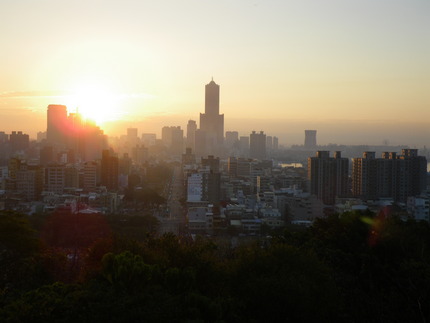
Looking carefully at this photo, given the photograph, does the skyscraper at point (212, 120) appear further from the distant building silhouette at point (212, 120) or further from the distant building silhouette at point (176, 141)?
the distant building silhouette at point (176, 141)

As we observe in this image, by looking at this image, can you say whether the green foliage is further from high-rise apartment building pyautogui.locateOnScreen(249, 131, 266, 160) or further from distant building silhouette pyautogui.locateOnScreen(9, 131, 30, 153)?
high-rise apartment building pyautogui.locateOnScreen(249, 131, 266, 160)

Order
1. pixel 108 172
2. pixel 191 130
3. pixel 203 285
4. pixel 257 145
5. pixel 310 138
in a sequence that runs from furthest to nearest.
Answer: pixel 310 138 < pixel 191 130 < pixel 257 145 < pixel 108 172 < pixel 203 285

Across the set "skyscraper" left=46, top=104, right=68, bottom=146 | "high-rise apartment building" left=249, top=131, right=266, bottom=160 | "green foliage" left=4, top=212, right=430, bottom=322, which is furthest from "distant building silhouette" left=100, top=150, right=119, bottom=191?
"high-rise apartment building" left=249, top=131, right=266, bottom=160

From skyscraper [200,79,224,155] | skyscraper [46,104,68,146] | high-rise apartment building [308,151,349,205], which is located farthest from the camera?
skyscraper [200,79,224,155]

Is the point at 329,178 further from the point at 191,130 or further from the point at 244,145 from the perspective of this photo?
the point at 191,130

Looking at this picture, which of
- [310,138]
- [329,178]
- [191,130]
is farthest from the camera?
[310,138]

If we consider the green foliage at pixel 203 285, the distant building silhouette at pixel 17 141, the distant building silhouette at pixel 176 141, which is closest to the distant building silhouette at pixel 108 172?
the green foliage at pixel 203 285

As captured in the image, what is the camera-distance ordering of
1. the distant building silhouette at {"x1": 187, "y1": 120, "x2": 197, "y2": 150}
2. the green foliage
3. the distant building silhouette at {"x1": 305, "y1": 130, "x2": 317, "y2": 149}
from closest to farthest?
the green foliage → the distant building silhouette at {"x1": 187, "y1": 120, "x2": 197, "y2": 150} → the distant building silhouette at {"x1": 305, "y1": 130, "x2": 317, "y2": 149}

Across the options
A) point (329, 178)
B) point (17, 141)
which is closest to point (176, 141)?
point (17, 141)
